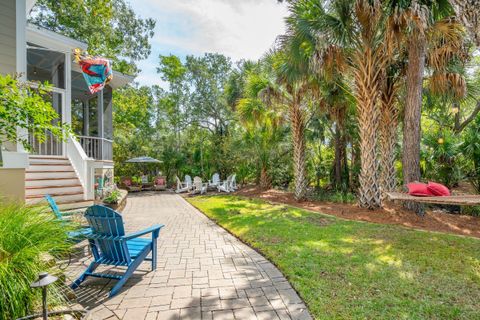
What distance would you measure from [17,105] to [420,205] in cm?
983

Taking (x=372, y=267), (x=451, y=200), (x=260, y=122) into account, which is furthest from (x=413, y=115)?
(x=260, y=122)

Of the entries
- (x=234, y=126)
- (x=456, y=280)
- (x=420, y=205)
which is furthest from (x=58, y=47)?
(x=234, y=126)

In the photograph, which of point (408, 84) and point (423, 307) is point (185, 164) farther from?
point (423, 307)

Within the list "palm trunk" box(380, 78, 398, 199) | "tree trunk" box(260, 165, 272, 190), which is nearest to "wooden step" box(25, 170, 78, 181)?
"tree trunk" box(260, 165, 272, 190)

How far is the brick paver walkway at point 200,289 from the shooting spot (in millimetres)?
2928

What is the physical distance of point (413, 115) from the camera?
306 inches

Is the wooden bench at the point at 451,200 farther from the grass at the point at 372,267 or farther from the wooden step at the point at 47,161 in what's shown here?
the wooden step at the point at 47,161

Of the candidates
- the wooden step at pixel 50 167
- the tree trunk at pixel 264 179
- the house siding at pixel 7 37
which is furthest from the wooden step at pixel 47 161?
the tree trunk at pixel 264 179

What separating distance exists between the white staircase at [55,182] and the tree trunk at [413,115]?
10.1 meters

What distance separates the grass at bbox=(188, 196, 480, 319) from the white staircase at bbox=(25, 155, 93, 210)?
4890 mm

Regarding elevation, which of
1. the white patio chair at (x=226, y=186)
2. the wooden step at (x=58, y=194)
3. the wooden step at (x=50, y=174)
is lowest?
the white patio chair at (x=226, y=186)

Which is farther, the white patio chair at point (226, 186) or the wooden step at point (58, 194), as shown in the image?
the white patio chair at point (226, 186)

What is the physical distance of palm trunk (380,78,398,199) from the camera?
8.79 meters

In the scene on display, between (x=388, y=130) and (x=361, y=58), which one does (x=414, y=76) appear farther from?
(x=388, y=130)
